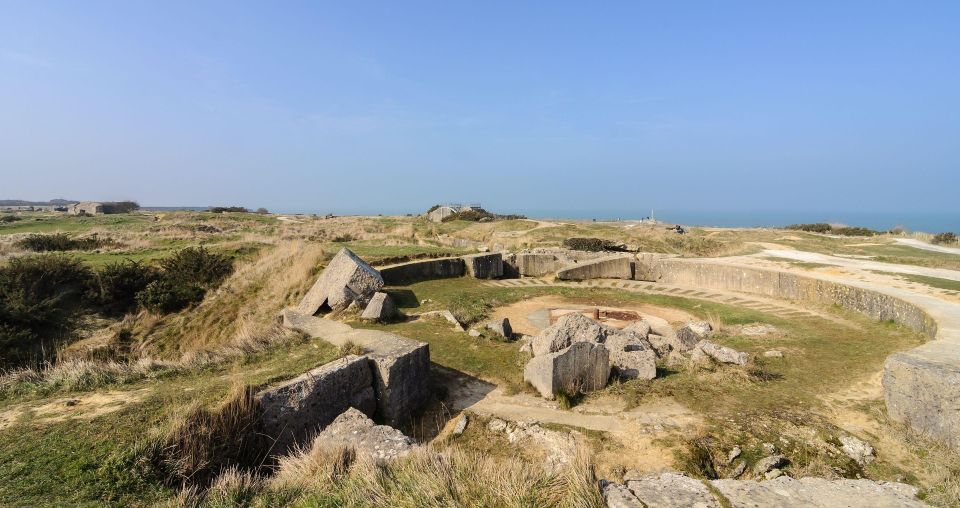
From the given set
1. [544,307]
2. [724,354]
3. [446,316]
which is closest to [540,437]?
[724,354]

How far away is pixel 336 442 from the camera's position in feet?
17.0

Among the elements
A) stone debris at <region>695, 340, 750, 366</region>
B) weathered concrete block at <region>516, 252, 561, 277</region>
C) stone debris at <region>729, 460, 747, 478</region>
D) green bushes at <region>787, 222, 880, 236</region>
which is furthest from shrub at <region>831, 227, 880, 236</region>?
stone debris at <region>729, 460, 747, 478</region>

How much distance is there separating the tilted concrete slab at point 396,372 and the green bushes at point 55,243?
18.5 m

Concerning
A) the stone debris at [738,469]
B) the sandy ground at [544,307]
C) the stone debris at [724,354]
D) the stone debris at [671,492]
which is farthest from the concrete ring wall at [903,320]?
the stone debris at [671,492]

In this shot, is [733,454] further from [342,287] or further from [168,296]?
[168,296]

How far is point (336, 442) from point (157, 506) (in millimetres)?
1822

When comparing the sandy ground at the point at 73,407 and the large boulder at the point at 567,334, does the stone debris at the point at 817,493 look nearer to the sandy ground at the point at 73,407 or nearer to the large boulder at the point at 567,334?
the large boulder at the point at 567,334

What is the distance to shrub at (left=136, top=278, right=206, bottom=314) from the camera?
535 inches

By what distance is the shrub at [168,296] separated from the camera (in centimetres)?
1358

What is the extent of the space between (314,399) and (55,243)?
2111cm

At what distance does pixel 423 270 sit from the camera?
18312 mm

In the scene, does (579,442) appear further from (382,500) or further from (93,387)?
(93,387)

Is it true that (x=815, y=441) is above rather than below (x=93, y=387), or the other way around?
below

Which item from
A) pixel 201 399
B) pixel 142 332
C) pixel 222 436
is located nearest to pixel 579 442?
pixel 222 436
